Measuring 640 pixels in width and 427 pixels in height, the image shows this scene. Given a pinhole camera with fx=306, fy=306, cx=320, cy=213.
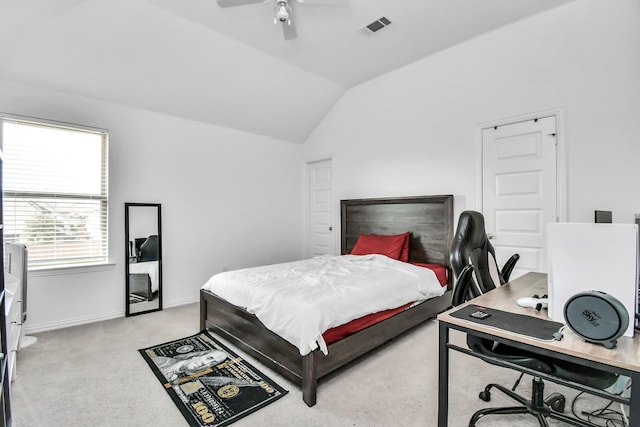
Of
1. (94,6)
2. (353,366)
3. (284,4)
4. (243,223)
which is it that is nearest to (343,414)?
(353,366)

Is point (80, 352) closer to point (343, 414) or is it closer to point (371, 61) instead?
point (343, 414)

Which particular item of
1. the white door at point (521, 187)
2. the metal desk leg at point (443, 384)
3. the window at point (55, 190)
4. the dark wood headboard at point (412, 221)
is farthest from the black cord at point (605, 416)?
the window at point (55, 190)

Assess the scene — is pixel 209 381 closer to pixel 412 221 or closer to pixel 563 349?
pixel 563 349

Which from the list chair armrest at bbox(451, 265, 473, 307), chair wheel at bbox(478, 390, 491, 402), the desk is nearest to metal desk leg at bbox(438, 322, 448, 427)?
the desk

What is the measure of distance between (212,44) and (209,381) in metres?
3.31

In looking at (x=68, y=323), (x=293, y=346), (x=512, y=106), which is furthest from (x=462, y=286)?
(x=68, y=323)

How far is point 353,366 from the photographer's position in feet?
7.94

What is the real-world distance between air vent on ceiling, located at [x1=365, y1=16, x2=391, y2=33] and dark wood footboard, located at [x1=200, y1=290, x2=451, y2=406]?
9.52 feet

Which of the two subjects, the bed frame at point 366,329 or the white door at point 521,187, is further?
the white door at point 521,187

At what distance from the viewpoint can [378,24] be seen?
3.19 m

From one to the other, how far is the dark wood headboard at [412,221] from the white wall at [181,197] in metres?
1.33

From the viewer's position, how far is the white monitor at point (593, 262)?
115 cm

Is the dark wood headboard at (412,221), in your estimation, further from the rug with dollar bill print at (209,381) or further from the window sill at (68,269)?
the window sill at (68,269)

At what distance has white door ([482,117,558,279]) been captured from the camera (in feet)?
10.1
